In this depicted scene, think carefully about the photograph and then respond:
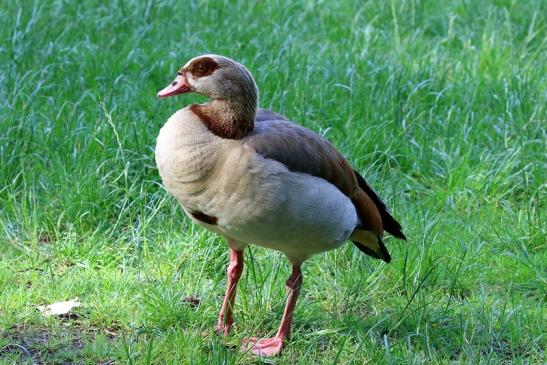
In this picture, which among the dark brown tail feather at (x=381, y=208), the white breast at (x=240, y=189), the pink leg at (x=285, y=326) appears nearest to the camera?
the white breast at (x=240, y=189)

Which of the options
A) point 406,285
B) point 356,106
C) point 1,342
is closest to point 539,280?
point 406,285

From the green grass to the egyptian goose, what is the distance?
1.39 feet

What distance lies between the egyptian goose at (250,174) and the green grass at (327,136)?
423 mm

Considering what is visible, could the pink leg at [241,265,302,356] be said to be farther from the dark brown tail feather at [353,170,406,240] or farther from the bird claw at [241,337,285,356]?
the dark brown tail feather at [353,170,406,240]

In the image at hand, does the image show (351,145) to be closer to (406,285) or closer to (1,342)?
(406,285)

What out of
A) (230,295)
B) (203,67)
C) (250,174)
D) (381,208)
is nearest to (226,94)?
(203,67)

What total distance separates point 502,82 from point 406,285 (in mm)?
2618

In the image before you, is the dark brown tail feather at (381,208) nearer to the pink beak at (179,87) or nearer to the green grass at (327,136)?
the green grass at (327,136)

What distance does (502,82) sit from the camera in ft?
22.9

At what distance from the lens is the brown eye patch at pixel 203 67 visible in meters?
4.11

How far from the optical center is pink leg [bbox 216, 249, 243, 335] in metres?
4.41

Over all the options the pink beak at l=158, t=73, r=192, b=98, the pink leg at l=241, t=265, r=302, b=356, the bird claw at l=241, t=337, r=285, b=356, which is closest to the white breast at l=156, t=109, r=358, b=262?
the pink beak at l=158, t=73, r=192, b=98

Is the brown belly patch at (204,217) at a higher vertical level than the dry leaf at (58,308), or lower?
higher

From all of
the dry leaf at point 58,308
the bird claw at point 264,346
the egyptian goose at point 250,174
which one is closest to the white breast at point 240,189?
the egyptian goose at point 250,174
